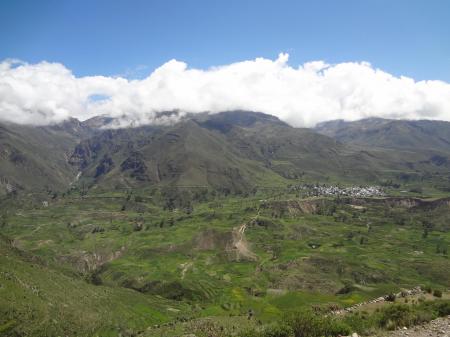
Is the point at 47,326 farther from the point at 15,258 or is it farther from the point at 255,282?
the point at 255,282

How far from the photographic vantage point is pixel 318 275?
19375cm

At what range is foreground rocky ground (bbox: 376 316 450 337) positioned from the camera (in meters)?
34.9

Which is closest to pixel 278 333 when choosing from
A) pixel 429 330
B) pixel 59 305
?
pixel 429 330

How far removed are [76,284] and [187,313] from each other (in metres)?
43.0

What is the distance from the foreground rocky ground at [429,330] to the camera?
34922 millimetres

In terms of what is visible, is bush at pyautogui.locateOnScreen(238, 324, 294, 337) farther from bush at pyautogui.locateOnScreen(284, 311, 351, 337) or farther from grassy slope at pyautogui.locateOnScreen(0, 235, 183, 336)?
grassy slope at pyautogui.locateOnScreen(0, 235, 183, 336)

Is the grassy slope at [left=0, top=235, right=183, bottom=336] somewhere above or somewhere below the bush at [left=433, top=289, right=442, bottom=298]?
below

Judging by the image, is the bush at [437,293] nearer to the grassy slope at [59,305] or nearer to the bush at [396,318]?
the bush at [396,318]

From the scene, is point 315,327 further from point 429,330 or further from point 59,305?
point 59,305

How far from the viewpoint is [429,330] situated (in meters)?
36.3

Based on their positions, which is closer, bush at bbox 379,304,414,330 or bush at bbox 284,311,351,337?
bush at bbox 379,304,414,330

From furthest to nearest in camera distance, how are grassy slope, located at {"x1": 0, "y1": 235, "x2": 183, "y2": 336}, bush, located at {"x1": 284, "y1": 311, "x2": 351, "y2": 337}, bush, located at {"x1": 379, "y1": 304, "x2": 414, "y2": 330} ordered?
grassy slope, located at {"x1": 0, "y1": 235, "x2": 183, "y2": 336} → bush, located at {"x1": 284, "y1": 311, "x2": 351, "y2": 337} → bush, located at {"x1": 379, "y1": 304, "x2": 414, "y2": 330}

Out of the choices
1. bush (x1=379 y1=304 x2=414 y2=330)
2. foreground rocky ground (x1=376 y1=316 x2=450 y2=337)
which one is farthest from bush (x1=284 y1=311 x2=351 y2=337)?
foreground rocky ground (x1=376 y1=316 x2=450 y2=337)

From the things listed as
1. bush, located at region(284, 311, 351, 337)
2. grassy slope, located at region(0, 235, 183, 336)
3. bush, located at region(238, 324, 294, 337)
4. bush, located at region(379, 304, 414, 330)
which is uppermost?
bush, located at region(379, 304, 414, 330)
